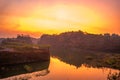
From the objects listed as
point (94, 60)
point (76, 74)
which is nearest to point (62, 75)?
point (76, 74)

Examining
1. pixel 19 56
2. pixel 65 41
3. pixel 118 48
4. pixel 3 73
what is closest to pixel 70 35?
pixel 65 41

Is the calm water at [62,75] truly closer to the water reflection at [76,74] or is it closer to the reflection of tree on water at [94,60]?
the water reflection at [76,74]

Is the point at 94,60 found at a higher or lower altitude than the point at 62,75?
lower

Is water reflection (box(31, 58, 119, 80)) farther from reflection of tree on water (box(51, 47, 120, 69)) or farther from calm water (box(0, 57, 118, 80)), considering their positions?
reflection of tree on water (box(51, 47, 120, 69))

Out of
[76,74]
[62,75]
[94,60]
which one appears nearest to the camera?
[62,75]

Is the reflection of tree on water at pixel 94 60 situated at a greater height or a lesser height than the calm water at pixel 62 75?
lesser

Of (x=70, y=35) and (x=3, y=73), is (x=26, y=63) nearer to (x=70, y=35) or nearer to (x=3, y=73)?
(x=3, y=73)

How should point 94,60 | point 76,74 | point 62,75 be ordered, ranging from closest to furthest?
point 62,75 < point 76,74 < point 94,60

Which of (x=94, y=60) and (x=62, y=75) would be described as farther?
(x=94, y=60)

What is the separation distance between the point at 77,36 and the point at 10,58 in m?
132

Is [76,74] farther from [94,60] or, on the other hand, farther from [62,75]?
[94,60]

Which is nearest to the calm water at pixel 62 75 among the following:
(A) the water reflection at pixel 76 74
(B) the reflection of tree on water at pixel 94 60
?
(A) the water reflection at pixel 76 74

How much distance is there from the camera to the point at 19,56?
4941 cm

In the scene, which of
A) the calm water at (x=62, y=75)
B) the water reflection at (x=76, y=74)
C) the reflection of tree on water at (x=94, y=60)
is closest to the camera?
the calm water at (x=62, y=75)
